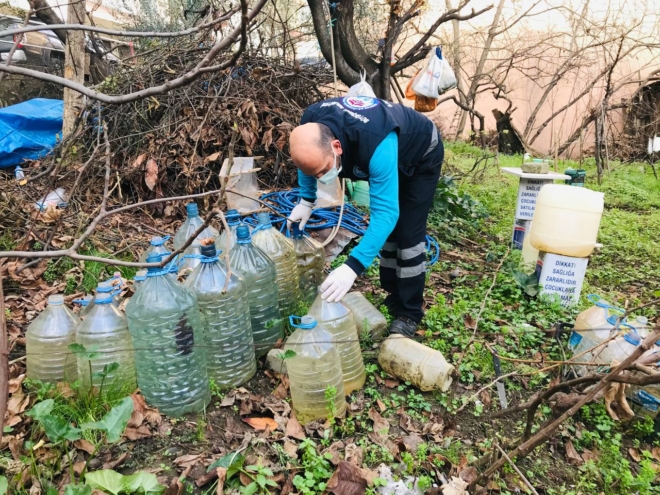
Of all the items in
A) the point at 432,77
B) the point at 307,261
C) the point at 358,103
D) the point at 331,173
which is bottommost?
the point at 307,261

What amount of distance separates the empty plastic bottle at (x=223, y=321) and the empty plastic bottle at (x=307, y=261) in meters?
0.87

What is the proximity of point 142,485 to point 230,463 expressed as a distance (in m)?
0.38

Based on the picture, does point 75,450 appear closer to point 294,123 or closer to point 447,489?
point 447,489

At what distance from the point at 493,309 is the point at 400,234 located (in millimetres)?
1171

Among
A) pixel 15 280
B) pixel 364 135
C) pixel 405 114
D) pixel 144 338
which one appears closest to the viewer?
pixel 144 338

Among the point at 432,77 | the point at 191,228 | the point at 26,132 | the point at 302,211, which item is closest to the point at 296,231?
the point at 302,211

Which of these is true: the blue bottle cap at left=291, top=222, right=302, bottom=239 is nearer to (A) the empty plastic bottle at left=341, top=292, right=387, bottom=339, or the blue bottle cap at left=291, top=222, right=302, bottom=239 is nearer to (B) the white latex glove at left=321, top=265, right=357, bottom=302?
(A) the empty plastic bottle at left=341, top=292, right=387, bottom=339

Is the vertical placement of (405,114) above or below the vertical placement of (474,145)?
above

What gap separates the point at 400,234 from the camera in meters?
3.17

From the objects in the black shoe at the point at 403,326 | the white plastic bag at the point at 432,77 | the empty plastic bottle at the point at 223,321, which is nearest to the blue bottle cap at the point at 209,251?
the empty plastic bottle at the point at 223,321

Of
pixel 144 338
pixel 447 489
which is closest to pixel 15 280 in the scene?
pixel 144 338

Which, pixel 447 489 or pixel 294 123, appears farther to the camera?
pixel 294 123

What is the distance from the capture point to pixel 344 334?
8.70 ft

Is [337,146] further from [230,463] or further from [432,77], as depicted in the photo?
[432,77]
